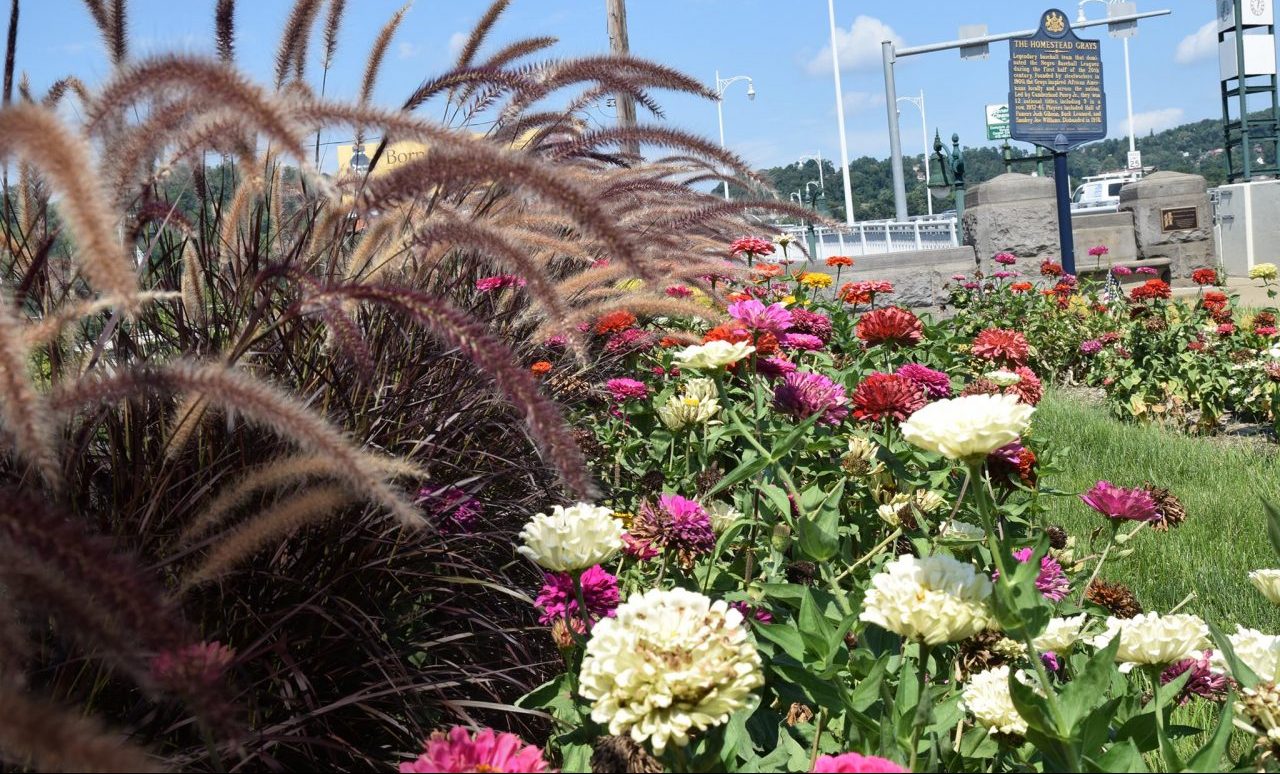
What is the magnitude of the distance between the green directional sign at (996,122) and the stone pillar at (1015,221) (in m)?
50.3

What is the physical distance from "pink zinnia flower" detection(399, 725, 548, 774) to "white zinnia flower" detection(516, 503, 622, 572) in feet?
1.47

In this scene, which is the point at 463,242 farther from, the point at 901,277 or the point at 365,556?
the point at 901,277

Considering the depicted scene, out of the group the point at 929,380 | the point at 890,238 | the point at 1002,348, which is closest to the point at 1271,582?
the point at 929,380

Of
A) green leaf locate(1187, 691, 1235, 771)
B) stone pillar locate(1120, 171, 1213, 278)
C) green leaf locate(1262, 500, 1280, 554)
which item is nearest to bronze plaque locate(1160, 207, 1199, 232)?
stone pillar locate(1120, 171, 1213, 278)

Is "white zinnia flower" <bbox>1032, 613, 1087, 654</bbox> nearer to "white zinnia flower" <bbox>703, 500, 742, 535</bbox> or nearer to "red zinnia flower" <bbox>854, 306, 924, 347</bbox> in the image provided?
"white zinnia flower" <bbox>703, 500, 742, 535</bbox>

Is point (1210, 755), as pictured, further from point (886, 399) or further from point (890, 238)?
point (890, 238)

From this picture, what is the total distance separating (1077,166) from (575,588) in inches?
4795

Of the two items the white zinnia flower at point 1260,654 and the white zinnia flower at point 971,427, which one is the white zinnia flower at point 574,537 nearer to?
the white zinnia flower at point 971,427

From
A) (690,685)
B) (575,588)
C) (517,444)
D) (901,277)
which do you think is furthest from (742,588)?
(901,277)

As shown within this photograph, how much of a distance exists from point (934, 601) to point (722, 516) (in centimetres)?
95

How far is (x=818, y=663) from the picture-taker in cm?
149

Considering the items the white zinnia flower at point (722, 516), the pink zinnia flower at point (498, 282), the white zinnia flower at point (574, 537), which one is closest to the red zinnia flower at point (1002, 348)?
the white zinnia flower at point (722, 516)

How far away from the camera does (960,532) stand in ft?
7.45

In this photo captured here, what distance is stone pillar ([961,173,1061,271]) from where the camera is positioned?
468 inches
